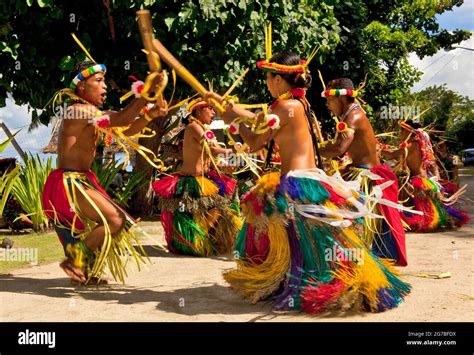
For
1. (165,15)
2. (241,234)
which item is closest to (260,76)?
(165,15)

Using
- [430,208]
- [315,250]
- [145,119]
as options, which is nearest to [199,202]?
[145,119]

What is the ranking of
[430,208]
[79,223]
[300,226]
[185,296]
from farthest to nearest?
[430,208] < [79,223] < [185,296] < [300,226]

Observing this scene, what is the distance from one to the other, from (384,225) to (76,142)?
2.64 m

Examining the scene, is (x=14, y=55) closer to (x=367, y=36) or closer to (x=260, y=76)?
(x=260, y=76)

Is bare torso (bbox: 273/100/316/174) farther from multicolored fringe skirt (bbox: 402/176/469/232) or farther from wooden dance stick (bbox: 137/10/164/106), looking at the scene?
multicolored fringe skirt (bbox: 402/176/469/232)

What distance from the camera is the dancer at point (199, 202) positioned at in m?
6.23

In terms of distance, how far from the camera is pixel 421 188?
25.8 ft

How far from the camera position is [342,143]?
15.6 ft

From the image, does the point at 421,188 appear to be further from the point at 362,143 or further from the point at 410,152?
the point at 362,143

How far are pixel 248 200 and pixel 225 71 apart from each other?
4576 mm

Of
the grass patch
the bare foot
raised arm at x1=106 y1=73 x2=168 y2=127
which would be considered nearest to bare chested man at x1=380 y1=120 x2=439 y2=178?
the grass patch

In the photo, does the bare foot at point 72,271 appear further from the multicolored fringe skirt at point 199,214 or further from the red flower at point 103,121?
the multicolored fringe skirt at point 199,214

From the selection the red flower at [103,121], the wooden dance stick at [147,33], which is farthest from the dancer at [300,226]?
the red flower at [103,121]

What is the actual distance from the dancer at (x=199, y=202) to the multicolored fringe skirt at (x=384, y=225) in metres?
1.66
